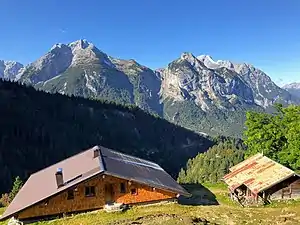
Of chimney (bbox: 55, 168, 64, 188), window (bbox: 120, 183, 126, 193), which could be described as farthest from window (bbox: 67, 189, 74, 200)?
window (bbox: 120, 183, 126, 193)

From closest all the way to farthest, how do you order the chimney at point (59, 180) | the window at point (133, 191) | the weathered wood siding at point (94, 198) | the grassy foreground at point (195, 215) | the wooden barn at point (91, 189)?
the grassy foreground at point (195, 215) < the weathered wood siding at point (94, 198) < the wooden barn at point (91, 189) < the chimney at point (59, 180) < the window at point (133, 191)

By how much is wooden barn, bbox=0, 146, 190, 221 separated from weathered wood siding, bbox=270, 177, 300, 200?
42.8 ft

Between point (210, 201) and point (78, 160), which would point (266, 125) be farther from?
point (78, 160)

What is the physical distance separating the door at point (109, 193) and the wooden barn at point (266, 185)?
17.7 meters

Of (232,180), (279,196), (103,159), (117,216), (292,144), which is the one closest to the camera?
(117,216)

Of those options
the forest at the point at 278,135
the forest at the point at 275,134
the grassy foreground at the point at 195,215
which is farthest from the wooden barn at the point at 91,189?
the forest at the point at 275,134

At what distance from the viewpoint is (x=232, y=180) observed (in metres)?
56.1

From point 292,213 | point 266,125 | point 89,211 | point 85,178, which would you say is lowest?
point 292,213

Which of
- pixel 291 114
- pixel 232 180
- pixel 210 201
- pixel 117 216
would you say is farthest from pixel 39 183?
pixel 291 114

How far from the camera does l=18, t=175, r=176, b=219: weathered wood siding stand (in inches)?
1577

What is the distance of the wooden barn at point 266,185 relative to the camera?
49.2 meters

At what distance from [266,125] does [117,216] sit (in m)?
39.4

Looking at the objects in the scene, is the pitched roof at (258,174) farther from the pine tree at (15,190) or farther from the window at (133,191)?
the pine tree at (15,190)

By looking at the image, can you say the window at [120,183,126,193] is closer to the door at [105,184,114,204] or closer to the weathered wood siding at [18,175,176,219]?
the weathered wood siding at [18,175,176,219]
